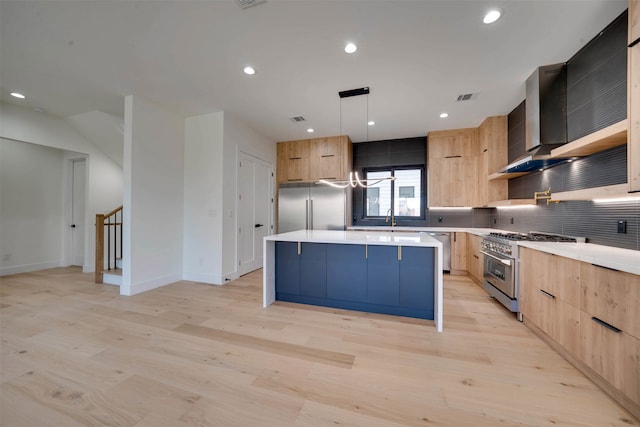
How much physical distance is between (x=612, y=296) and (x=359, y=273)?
1.89 m

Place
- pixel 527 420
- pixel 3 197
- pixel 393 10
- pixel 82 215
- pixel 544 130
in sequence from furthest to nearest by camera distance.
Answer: pixel 82 215 < pixel 3 197 < pixel 544 130 < pixel 393 10 < pixel 527 420

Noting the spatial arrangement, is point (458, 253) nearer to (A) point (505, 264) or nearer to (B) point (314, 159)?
(A) point (505, 264)

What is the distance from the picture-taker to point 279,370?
67.9 inches

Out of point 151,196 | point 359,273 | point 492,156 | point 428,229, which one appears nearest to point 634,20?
point 492,156

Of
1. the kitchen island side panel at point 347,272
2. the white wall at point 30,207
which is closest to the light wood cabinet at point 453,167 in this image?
the kitchen island side panel at point 347,272

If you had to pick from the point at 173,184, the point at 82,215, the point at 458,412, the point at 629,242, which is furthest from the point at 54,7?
the point at 629,242

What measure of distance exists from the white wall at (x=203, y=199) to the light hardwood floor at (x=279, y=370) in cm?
113

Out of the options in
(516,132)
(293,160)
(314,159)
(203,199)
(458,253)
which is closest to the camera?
(516,132)

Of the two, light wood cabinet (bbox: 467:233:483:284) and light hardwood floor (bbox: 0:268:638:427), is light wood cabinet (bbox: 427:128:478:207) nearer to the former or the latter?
light wood cabinet (bbox: 467:233:483:284)

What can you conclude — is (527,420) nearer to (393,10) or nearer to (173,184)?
(393,10)

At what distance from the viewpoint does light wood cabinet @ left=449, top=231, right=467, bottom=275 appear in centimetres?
424

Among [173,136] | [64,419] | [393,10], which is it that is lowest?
[64,419]

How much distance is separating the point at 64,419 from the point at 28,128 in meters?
5.08

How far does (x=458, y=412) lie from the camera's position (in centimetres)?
136
